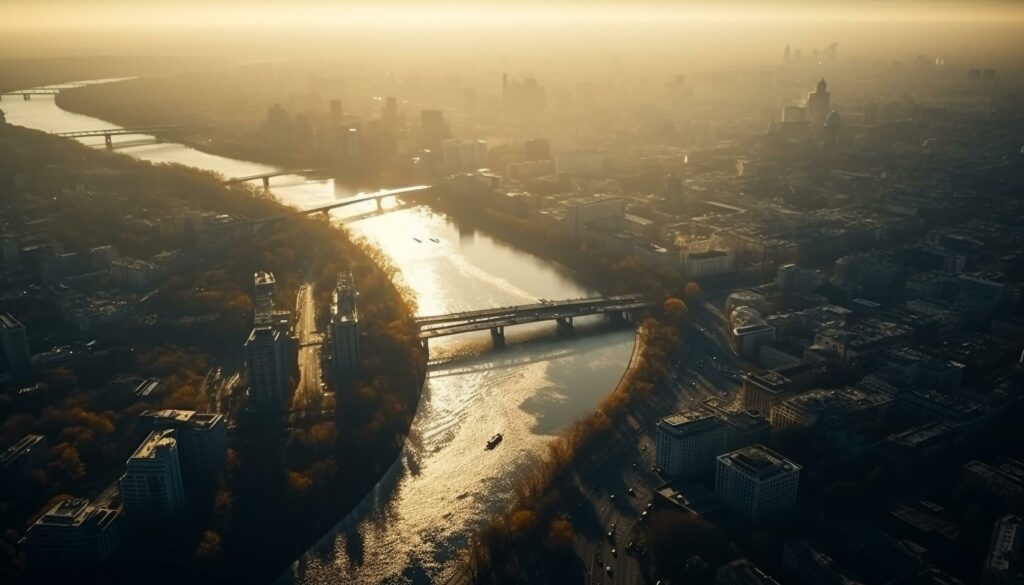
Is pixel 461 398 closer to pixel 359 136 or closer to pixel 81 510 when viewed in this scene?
pixel 81 510

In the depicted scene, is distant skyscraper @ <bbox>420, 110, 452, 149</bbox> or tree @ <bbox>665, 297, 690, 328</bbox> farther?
distant skyscraper @ <bbox>420, 110, 452, 149</bbox>

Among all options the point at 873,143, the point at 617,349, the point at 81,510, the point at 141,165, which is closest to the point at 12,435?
the point at 81,510

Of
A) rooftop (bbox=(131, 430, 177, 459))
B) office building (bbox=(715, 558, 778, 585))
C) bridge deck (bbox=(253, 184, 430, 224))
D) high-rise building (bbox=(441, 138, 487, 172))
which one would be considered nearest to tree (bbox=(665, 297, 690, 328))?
office building (bbox=(715, 558, 778, 585))

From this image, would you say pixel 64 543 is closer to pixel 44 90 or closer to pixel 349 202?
pixel 349 202

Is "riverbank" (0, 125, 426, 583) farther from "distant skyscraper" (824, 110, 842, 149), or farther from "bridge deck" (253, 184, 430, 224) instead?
"distant skyscraper" (824, 110, 842, 149)

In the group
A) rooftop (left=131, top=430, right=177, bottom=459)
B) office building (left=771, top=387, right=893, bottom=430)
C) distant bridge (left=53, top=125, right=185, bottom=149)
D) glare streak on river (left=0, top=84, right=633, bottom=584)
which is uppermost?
distant bridge (left=53, top=125, right=185, bottom=149)

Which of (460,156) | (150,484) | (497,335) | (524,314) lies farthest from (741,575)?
(460,156)
